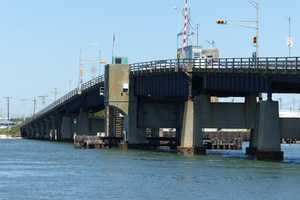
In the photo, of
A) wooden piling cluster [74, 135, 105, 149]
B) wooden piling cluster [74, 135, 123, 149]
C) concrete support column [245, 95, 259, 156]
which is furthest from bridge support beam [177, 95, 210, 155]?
wooden piling cluster [74, 135, 105, 149]

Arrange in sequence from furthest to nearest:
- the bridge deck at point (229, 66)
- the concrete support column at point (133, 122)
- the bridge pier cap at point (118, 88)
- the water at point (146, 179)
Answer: the bridge pier cap at point (118, 88) < the concrete support column at point (133, 122) < the bridge deck at point (229, 66) < the water at point (146, 179)

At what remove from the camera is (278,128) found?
4360 inches

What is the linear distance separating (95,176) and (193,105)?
41453 mm

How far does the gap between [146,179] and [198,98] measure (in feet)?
145

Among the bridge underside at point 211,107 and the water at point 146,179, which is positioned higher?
the bridge underside at point 211,107

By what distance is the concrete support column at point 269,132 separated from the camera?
110250 mm

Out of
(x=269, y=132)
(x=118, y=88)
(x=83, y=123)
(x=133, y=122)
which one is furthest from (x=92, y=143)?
(x=83, y=123)

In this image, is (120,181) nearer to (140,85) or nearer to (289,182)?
(289,182)

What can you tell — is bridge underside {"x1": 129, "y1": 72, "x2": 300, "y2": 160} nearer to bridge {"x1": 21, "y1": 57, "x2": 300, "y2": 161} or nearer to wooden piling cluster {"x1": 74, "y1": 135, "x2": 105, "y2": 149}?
bridge {"x1": 21, "y1": 57, "x2": 300, "y2": 161}

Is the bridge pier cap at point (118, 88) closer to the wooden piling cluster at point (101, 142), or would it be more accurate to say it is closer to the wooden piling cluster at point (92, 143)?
the wooden piling cluster at point (101, 142)

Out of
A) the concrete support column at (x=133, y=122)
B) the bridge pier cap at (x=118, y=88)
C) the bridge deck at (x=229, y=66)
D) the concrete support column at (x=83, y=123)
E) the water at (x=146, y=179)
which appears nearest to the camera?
the water at (x=146, y=179)

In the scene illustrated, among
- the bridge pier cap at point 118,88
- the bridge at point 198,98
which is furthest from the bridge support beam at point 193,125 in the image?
the bridge pier cap at point 118,88

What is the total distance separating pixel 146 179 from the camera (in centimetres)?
8025

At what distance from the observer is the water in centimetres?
6688
